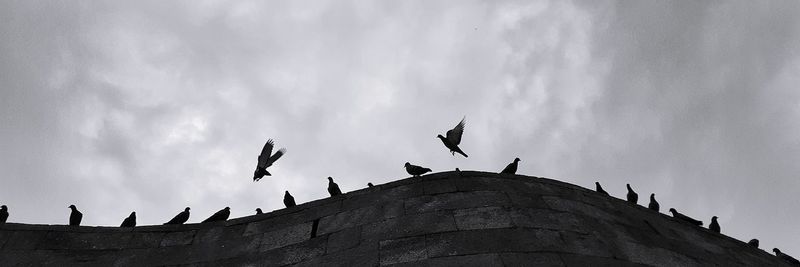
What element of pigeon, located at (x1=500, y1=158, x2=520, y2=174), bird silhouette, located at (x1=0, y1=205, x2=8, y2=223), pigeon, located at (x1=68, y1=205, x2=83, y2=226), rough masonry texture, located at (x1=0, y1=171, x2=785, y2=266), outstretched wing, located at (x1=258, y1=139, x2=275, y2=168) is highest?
outstretched wing, located at (x1=258, y1=139, x2=275, y2=168)

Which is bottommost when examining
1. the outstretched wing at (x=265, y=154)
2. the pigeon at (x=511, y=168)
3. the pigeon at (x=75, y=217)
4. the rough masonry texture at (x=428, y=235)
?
the rough masonry texture at (x=428, y=235)

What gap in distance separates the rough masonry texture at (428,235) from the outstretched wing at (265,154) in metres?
4.45

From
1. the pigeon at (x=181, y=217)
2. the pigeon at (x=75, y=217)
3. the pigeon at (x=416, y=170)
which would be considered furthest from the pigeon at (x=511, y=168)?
the pigeon at (x=75, y=217)

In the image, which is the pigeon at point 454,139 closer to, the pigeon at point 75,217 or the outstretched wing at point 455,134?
the outstretched wing at point 455,134

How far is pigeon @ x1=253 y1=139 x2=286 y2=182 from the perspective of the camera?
1444 cm

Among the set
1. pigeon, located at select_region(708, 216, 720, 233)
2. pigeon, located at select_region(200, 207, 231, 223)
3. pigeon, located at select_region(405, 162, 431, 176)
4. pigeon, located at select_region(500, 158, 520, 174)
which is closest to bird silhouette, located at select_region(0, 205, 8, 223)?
pigeon, located at select_region(200, 207, 231, 223)

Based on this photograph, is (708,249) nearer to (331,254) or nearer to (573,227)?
(573,227)

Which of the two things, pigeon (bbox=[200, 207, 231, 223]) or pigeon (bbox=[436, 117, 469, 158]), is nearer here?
pigeon (bbox=[200, 207, 231, 223])

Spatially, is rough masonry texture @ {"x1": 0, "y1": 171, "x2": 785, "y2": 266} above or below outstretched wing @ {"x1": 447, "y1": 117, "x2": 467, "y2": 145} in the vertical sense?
below

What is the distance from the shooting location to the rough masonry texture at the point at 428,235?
8203mm

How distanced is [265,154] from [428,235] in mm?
7703

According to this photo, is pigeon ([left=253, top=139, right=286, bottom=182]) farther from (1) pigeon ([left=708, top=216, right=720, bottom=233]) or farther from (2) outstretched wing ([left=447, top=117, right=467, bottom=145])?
(1) pigeon ([left=708, top=216, right=720, bottom=233])

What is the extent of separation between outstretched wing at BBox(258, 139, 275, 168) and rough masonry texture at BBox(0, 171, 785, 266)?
4.45m

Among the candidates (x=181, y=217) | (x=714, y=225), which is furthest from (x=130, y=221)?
(x=714, y=225)
